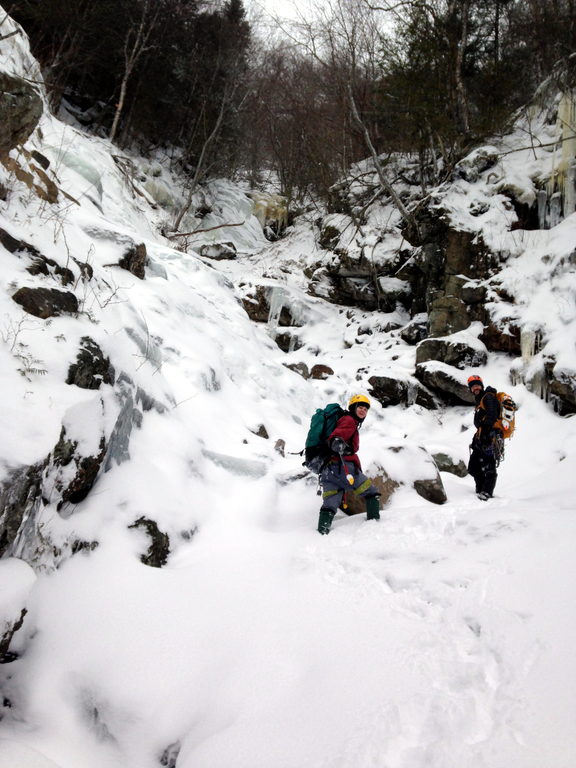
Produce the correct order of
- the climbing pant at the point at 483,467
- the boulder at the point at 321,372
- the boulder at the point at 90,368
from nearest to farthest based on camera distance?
the boulder at the point at 90,368
the climbing pant at the point at 483,467
the boulder at the point at 321,372

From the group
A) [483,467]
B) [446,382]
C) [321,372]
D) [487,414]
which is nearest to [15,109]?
[487,414]

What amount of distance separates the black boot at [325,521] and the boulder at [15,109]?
4.55 metres

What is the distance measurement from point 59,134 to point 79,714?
10.4m

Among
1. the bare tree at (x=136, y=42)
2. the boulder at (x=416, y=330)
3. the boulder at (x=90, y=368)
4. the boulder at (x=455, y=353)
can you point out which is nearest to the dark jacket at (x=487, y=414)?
the boulder at (x=90, y=368)

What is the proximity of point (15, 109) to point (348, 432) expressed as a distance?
4329 millimetres

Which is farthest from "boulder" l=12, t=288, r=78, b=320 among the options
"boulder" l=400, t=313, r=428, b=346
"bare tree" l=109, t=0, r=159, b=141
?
"bare tree" l=109, t=0, r=159, b=141

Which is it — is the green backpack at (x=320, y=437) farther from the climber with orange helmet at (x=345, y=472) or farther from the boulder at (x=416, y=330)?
the boulder at (x=416, y=330)

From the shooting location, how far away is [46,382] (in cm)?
269

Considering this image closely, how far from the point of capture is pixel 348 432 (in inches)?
151

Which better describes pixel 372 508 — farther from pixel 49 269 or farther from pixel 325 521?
pixel 49 269

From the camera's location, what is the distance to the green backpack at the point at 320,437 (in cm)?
391

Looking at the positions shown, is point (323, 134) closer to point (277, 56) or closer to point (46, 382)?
point (277, 56)

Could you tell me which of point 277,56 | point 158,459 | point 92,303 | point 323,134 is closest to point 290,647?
point 158,459

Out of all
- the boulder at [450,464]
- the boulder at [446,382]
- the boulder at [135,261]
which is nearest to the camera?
the boulder at [135,261]
